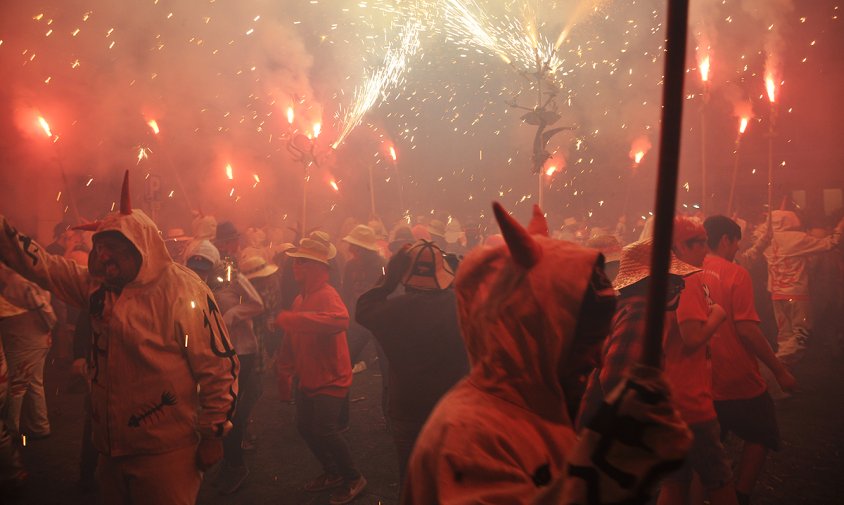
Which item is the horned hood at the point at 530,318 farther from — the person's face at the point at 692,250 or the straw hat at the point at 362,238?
the straw hat at the point at 362,238

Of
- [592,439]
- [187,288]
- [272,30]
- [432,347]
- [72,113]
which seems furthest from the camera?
[272,30]

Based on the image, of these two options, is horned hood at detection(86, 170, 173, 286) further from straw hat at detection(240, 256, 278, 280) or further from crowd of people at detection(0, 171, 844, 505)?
straw hat at detection(240, 256, 278, 280)

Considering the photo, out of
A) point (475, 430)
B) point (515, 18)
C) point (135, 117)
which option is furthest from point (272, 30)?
point (475, 430)

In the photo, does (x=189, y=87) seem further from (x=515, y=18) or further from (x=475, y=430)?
(x=475, y=430)

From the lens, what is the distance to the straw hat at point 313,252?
5094 mm

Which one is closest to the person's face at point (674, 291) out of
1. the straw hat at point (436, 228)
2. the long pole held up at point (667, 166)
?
the long pole held up at point (667, 166)

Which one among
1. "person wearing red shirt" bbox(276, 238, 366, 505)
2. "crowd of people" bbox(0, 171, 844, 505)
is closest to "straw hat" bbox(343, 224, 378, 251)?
"crowd of people" bbox(0, 171, 844, 505)

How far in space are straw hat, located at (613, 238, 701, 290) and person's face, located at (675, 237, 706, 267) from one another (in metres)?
0.36

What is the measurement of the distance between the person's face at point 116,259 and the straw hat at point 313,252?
80.0 inches

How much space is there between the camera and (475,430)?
1.33 metres

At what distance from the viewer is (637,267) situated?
344 centimetres

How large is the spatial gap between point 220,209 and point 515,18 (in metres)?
12.1

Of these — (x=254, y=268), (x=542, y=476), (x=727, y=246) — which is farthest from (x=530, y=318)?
(x=254, y=268)

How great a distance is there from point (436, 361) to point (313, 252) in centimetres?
210
